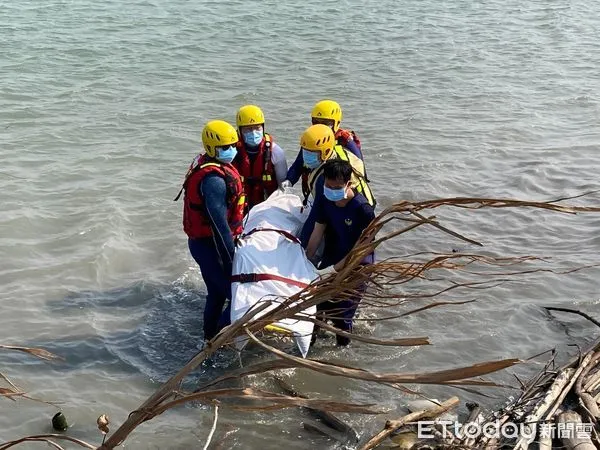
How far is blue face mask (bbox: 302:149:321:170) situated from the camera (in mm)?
5699

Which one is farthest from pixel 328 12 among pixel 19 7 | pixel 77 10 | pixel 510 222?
pixel 510 222

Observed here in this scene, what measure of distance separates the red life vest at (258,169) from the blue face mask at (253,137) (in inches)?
2.2

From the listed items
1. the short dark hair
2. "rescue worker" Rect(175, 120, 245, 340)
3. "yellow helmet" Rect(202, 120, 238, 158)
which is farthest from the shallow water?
"yellow helmet" Rect(202, 120, 238, 158)

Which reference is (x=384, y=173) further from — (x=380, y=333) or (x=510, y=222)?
(x=380, y=333)

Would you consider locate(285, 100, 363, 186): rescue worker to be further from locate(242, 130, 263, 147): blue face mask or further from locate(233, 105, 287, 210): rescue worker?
locate(242, 130, 263, 147): blue face mask

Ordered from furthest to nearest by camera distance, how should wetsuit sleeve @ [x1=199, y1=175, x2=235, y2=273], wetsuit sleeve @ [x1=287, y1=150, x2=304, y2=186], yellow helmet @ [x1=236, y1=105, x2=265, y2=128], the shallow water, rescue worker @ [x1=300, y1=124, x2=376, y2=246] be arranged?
wetsuit sleeve @ [x1=287, y1=150, x2=304, y2=186], yellow helmet @ [x1=236, y1=105, x2=265, y2=128], the shallow water, rescue worker @ [x1=300, y1=124, x2=376, y2=246], wetsuit sleeve @ [x1=199, y1=175, x2=235, y2=273]

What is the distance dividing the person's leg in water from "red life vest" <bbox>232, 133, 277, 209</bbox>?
3.29ft

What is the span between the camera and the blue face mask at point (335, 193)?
16.6 feet

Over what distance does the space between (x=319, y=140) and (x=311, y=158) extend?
0.17 meters

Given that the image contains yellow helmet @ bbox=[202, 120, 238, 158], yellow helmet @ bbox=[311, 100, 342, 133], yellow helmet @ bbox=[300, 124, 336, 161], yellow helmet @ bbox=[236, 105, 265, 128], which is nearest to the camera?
yellow helmet @ bbox=[202, 120, 238, 158]

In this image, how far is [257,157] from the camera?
6.34 m

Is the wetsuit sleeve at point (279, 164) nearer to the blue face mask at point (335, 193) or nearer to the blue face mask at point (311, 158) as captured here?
the blue face mask at point (311, 158)

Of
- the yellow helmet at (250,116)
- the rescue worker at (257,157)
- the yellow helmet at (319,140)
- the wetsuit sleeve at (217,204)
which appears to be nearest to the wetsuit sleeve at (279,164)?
the rescue worker at (257,157)

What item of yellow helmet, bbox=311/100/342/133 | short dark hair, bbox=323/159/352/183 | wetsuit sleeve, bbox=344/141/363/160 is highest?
yellow helmet, bbox=311/100/342/133
